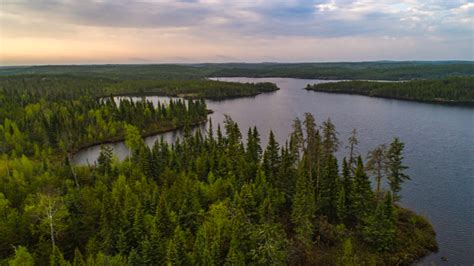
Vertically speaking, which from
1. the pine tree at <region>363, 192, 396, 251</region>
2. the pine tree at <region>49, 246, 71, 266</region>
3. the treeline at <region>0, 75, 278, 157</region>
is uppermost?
the treeline at <region>0, 75, 278, 157</region>

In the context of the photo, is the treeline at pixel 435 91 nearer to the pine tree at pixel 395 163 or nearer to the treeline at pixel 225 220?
the treeline at pixel 225 220

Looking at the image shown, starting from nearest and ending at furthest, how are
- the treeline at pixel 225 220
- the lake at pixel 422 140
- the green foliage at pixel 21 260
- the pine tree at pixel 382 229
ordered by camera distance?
the green foliage at pixel 21 260 → the treeline at pixel 225 220 → the pine tree at pixel 382 229 → the lake at pixel 422 140

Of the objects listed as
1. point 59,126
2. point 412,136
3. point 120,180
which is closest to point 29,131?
point 59,126

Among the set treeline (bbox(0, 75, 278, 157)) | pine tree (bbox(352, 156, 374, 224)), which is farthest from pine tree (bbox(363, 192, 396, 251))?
treeline (bbox(0, 75, 278, 157))

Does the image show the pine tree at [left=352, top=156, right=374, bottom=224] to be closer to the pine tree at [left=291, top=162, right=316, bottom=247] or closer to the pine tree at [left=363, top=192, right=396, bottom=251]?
the pine tree at [left=363, top=192, right=396, bottom=251]

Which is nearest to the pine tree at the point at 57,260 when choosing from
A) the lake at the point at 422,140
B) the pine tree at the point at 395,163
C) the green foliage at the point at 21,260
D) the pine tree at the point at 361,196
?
the green foliage at the point at 21,260

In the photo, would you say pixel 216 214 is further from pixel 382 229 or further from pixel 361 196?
pixel 382 229

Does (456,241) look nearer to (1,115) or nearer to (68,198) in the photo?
(68,198)
